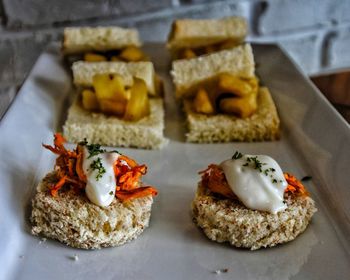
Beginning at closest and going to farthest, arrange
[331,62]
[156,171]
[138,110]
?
[156,171], [138,110], [331,62]

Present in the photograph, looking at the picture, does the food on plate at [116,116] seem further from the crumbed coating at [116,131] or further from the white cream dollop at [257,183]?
the white cream dollop at [257,183]

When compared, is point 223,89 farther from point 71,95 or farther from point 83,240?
point 83,240

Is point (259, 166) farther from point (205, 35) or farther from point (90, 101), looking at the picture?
point (205, 35)

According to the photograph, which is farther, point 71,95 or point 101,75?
point 71,95

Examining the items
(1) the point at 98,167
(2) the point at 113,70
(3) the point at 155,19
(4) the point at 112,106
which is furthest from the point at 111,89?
(3) the point at 155,19

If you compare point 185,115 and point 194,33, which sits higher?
point 194,33

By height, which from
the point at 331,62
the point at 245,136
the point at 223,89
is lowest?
the point at 331,62

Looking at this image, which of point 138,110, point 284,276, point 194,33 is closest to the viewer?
point 284,276

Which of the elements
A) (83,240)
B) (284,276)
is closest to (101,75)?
(83,240)
